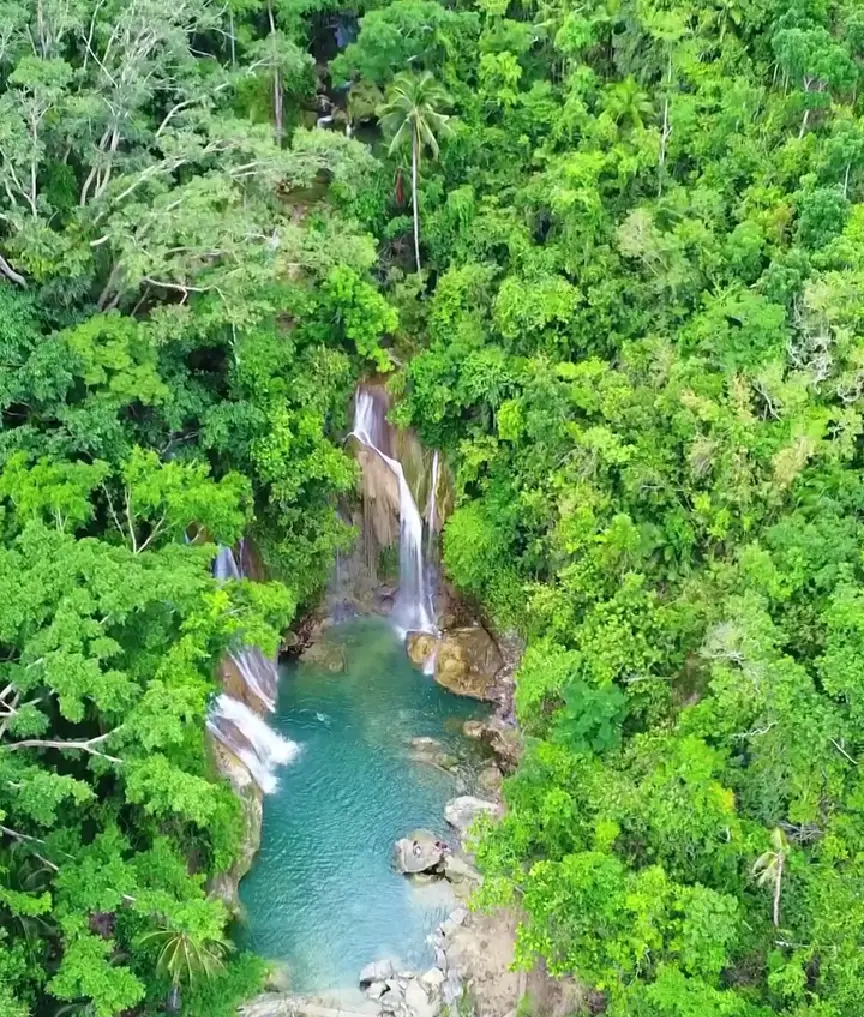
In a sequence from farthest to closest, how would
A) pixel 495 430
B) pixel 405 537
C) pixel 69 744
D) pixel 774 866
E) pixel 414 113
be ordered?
pixel 405 537
pixel 495 430
pixel 414 113
pixel 774 866
pixel 69 744

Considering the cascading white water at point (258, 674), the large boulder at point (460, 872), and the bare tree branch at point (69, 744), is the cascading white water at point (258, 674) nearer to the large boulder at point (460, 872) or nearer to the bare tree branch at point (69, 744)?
the large boulder at point (460, 872)

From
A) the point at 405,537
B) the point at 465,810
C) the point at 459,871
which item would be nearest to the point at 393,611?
the point at 405,537

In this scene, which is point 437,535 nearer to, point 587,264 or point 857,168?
point 587,264

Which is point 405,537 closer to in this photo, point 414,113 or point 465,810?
point 465,810

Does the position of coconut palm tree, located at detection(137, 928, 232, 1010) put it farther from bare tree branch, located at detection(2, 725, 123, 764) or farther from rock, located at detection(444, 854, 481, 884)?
rock, located at detection(444, 854, 481, 884)

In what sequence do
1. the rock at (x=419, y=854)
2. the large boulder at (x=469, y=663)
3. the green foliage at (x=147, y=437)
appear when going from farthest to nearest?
the large boulder at (x=469, y=663)
the rock at (x=419, y=854)
the green foliage at (x=147, y=437)

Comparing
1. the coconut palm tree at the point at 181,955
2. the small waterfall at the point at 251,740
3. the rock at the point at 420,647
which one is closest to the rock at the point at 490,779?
the rock at the point at 420,647

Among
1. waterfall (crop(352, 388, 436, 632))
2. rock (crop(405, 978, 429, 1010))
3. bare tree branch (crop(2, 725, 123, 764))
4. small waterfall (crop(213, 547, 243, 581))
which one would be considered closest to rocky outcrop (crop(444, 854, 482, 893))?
rock (crop(405, 978, 429, 1010))
